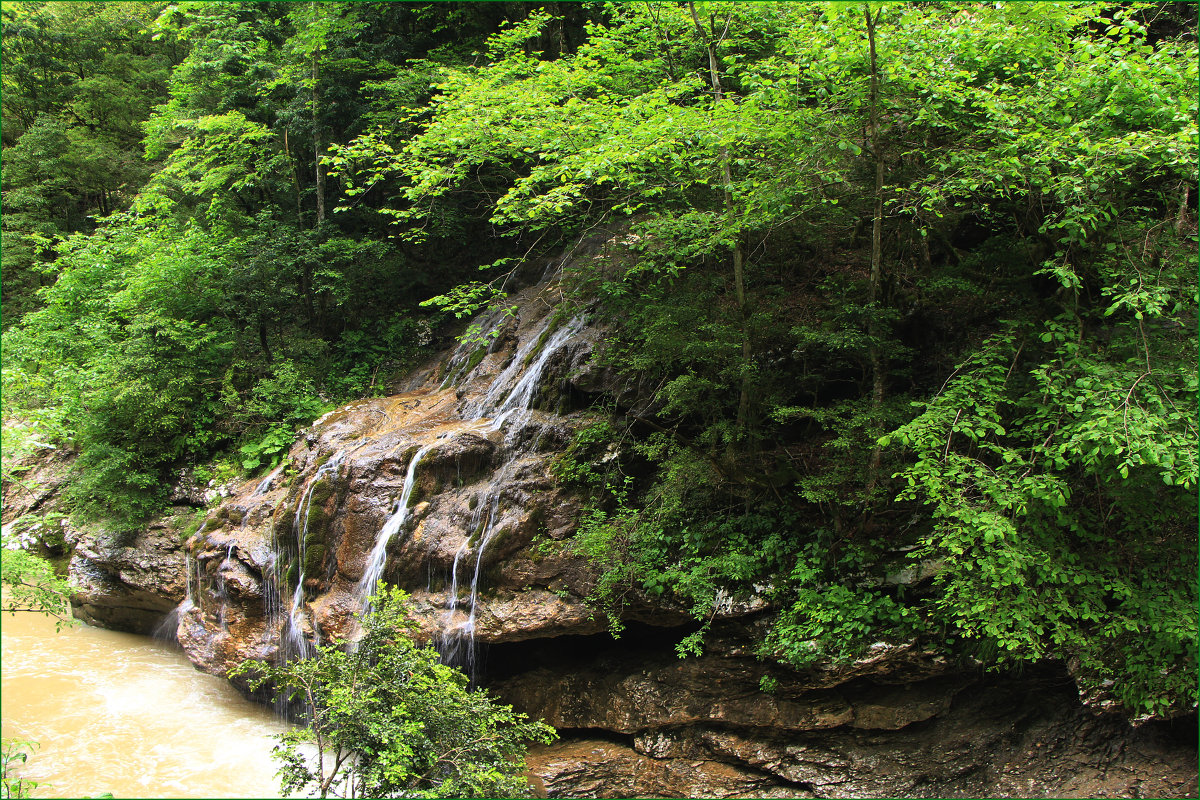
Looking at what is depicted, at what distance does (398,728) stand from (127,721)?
5.93 metres

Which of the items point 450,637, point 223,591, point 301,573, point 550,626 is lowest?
point 223,591

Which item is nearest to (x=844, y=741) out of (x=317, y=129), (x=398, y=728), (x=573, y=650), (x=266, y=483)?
(x=573, y=650)

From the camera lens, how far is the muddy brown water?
7.34 metres

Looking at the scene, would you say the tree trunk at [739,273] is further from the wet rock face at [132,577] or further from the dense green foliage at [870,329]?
the wet rock face at [132,577]

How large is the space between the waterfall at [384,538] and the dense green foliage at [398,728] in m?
2.36

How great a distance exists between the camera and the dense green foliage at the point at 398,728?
5129 millimetres

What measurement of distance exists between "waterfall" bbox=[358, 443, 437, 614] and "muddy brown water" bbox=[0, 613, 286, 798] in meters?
2.08

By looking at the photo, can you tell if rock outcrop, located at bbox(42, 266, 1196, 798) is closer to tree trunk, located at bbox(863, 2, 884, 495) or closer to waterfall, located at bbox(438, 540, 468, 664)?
waterfall, located at bbox(438, 540, 468, 664)

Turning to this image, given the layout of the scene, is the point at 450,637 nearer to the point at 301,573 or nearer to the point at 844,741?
the point at 301,573

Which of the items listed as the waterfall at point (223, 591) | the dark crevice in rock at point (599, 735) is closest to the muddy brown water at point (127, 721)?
the waterfall at point (223, 591)

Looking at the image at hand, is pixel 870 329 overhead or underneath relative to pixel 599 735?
overhead

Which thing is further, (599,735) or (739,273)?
(599,735)

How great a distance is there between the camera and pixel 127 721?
8.61m

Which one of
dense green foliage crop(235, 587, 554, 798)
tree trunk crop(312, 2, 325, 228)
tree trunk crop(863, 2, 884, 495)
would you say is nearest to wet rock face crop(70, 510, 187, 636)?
tree trunk crop(312, 2, 325, 228)
